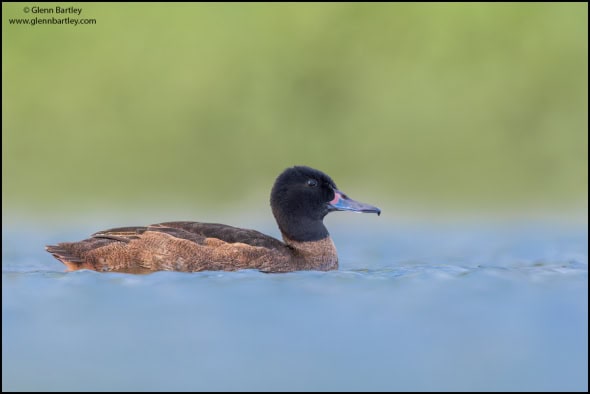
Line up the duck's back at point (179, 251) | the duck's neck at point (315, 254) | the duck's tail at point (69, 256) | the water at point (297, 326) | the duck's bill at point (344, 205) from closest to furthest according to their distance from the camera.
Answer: the water at point (297, 326)
the duck's back at point (179, 251)
the duck's tail at point (69, 256)
the duck's neck at point (315, 254)
the duck's bill at point (344, 205)

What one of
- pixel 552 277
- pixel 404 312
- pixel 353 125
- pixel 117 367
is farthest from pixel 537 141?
pixel 117 367

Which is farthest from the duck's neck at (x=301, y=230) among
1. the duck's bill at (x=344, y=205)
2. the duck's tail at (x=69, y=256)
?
the duck's tail at (x=69, y=256)

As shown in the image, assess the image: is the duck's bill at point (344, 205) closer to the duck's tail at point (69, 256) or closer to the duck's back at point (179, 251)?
the duck's back at point (179, 251)

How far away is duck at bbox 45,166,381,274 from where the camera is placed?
960cm

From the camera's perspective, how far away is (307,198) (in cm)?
1030

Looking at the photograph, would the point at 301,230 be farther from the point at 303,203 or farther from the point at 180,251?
the point at 180,251

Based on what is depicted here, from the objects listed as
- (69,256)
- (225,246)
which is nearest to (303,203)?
(225,246)

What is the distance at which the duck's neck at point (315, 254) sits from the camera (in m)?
9.99

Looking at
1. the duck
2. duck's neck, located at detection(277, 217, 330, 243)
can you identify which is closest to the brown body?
the duck

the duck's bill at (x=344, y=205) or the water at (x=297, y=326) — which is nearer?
the water at (x=297, y=326)

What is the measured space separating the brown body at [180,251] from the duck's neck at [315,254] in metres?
0.01

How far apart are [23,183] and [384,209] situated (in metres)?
5.82

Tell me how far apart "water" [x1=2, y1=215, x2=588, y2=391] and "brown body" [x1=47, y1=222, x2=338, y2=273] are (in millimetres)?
314

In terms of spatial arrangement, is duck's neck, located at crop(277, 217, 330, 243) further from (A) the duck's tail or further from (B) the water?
(A) the duck's tail
